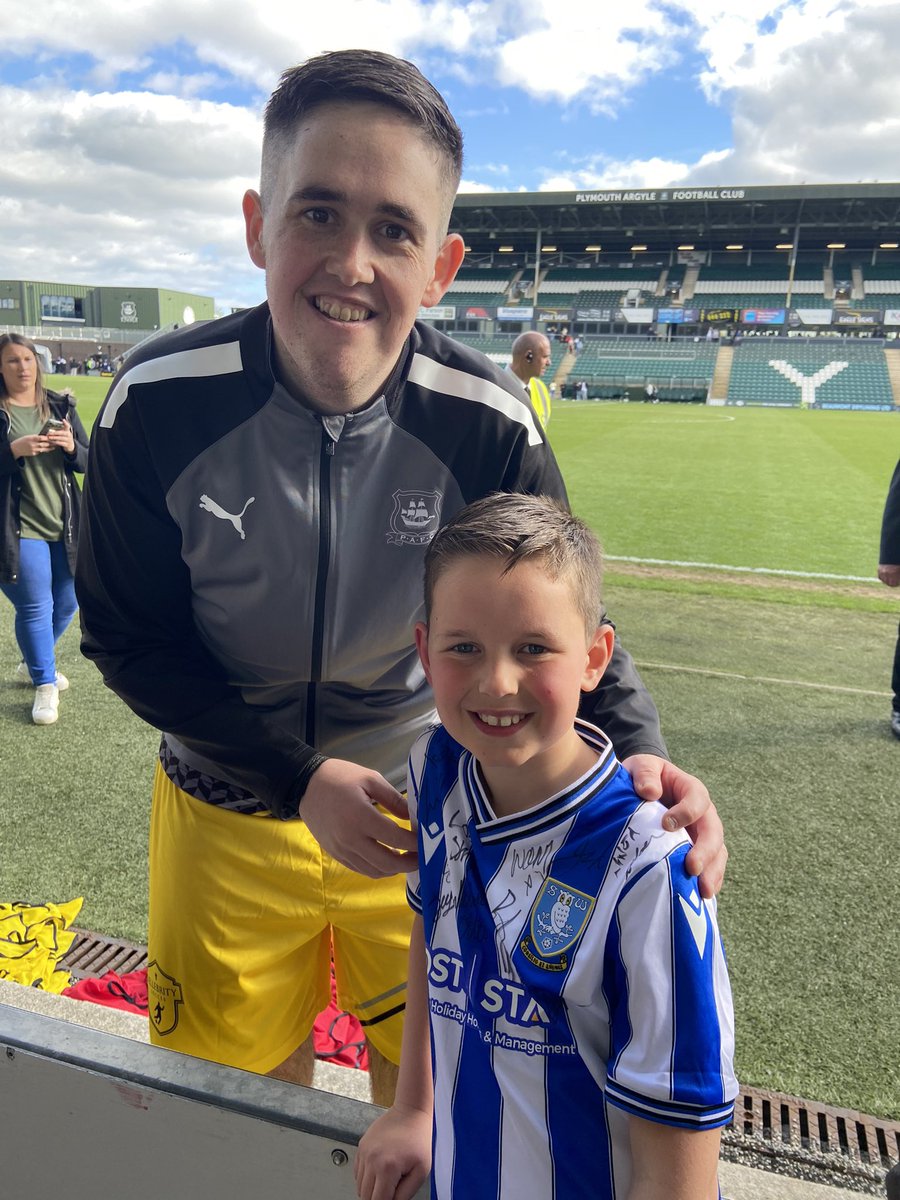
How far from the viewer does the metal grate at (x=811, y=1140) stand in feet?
6.60

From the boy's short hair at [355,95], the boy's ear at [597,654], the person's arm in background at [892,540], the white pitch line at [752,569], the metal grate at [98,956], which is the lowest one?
the metal grate at [98,956]

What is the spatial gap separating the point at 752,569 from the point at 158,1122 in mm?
8133

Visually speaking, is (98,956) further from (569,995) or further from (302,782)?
(569,995)

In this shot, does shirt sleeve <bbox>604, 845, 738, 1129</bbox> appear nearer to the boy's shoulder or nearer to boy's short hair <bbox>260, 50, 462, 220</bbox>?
the boy's shoulder

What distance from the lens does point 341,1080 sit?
2.10 m

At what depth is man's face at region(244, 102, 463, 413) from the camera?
132 cm

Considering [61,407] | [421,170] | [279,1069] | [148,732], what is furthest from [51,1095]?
[61,407]

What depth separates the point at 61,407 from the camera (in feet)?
15.6

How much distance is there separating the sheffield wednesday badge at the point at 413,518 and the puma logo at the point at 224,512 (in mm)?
258

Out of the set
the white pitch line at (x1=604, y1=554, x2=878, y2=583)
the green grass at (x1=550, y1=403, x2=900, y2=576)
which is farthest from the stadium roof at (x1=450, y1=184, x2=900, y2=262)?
the white pitch line at (x1=604, y1=554, x2=878, y2=583)

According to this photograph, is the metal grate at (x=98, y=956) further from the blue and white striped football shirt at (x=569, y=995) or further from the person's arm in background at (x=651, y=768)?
the person's arm in background at (x=651, y=768)

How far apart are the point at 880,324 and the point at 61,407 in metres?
51.1

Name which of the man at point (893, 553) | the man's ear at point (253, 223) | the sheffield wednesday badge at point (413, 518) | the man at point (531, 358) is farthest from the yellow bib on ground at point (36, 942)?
the man at point (531, 358)

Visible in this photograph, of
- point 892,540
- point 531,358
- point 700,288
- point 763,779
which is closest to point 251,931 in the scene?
point 763,779
